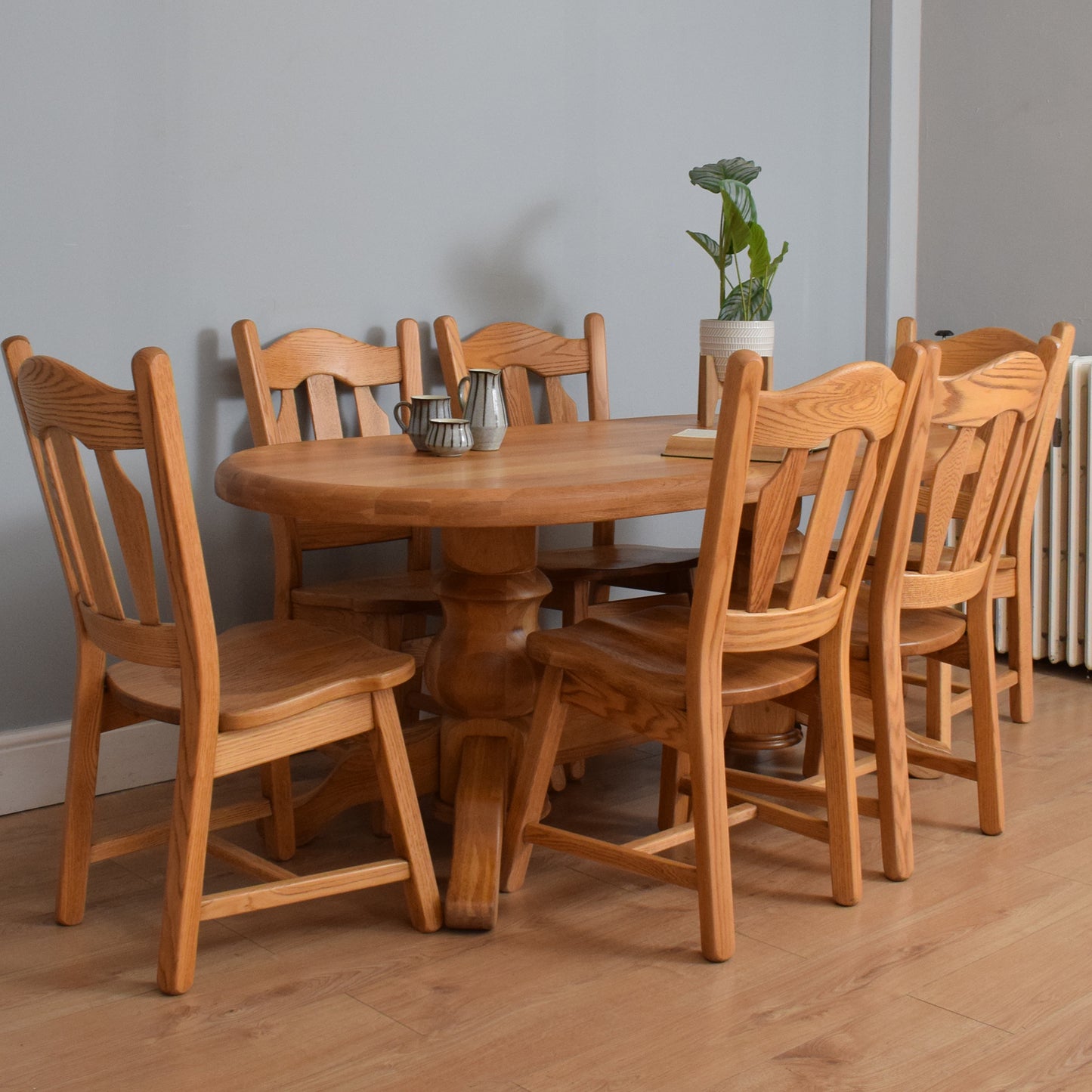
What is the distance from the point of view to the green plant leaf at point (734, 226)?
112 inches

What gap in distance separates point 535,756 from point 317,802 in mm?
465

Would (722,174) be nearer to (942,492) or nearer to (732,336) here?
(732,336)

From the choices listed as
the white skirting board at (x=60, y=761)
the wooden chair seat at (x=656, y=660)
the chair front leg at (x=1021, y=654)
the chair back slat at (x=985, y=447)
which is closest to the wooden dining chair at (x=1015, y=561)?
the chair front leg at (x=1021, y=654)

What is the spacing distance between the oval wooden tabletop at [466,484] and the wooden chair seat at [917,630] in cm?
39

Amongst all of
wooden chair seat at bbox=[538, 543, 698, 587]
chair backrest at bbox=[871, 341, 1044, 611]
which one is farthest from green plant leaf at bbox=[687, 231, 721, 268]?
chair backrest at bbox=[871, 341, 1044, 611]

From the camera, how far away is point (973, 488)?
6.97ft

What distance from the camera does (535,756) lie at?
6.43 feet

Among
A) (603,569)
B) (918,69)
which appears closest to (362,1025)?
(603,569)

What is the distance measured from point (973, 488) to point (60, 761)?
1780mm

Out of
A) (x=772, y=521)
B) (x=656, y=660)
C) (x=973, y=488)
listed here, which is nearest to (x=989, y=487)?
(x=973, y=488)

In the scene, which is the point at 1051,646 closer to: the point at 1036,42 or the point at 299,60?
the point at 1036,42

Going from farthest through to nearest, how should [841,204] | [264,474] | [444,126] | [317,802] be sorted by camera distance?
[841,204] < [444,126] < [317,802] < [264,474]

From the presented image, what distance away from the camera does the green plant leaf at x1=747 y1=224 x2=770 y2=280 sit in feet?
9.16

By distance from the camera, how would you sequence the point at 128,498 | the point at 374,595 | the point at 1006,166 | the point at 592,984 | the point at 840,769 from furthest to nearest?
1. the point at 1006,166
2. the point at 374,595
3. the point at 840,769
4. the point at 592,984
5. the point at 128,498
